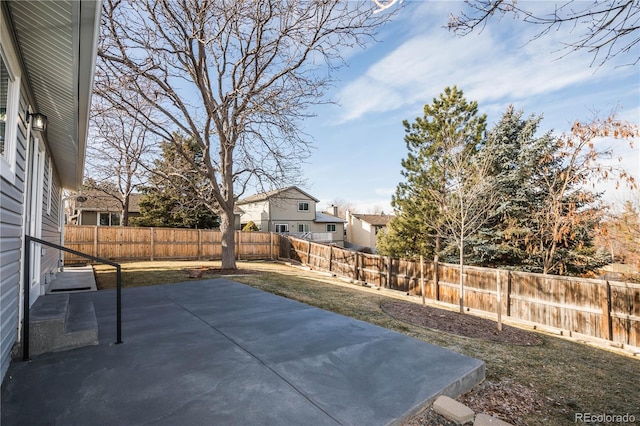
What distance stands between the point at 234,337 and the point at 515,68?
5.15 metres

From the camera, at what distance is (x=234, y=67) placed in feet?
33.3

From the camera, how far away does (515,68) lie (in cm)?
443

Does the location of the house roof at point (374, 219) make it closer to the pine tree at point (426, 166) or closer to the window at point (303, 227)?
the window at point (303, 227)

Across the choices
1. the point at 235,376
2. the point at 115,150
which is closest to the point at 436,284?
the point at 235,376

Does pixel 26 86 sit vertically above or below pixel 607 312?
above

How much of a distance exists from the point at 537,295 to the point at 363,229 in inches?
Result: 1060

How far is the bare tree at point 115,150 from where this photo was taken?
10000 millimetres

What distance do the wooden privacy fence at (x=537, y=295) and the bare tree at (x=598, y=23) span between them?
4.67 meters

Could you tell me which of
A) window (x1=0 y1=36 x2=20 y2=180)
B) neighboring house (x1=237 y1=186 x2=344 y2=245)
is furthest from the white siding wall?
window (x1=0 y1=36 x2=20 y2=180)

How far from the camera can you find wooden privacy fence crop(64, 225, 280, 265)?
14.3 meters

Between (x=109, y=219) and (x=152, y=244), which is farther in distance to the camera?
(x=109, y=219)


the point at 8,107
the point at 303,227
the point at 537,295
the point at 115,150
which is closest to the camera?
the point at 8,107

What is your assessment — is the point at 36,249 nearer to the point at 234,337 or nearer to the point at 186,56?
the point at 234,337

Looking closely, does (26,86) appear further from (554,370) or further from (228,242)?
(228,242)
